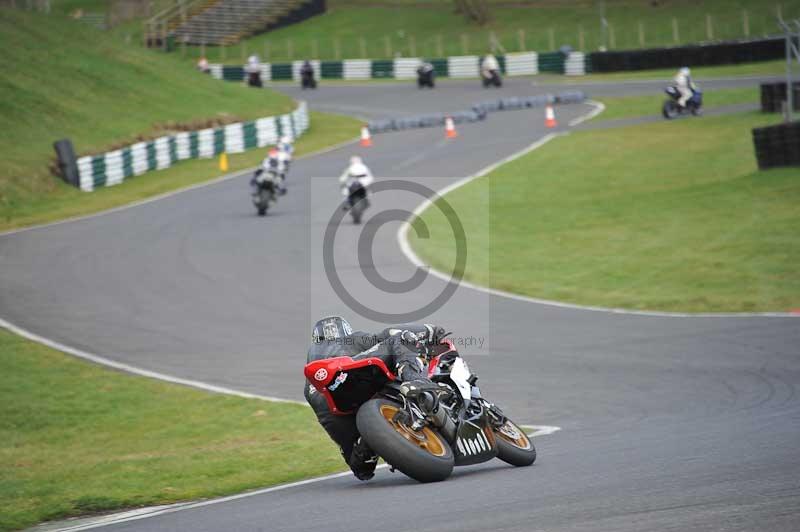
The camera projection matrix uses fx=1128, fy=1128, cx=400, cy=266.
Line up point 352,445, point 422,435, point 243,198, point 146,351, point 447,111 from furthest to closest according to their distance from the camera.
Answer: point 447,111, point 243,198, point 146,351, point 352,445, point 422,435

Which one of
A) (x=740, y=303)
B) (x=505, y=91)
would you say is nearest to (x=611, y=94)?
(x=505, y=91)

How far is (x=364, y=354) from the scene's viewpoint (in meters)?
7.36

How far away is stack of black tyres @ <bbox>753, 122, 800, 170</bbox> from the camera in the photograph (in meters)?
25.2

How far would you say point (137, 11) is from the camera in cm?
8231

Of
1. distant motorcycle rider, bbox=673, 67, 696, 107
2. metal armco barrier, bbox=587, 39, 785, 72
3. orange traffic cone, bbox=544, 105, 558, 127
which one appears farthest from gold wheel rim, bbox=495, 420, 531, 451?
metal armco barrier, bbox=587, 39, 785, 72

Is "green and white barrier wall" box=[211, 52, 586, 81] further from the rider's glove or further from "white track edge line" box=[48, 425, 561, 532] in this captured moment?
the rider's glove

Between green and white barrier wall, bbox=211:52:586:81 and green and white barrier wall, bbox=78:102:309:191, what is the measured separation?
744 inches

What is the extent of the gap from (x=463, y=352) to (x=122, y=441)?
17.2 ft

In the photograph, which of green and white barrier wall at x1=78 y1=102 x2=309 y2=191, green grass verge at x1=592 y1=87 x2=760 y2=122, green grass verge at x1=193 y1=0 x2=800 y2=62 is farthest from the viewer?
green grass verge at x1=193 y1=0 x2=800 y2=62

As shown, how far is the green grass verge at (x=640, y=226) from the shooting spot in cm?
1792

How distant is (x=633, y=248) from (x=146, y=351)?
32.3 ft

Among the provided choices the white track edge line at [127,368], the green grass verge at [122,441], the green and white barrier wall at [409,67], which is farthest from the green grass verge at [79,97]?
the green and white barrier wall at [409,67]

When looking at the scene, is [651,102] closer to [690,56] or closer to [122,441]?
[690,56]

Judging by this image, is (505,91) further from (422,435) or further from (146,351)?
(422,435)
